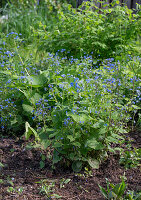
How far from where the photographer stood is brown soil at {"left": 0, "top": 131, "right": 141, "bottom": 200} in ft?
6.66

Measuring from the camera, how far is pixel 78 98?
249cm

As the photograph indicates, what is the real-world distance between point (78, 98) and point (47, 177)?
2.50 ft

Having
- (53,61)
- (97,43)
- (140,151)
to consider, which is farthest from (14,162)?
(97,43)

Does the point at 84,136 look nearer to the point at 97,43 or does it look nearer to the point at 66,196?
the point at 66,196

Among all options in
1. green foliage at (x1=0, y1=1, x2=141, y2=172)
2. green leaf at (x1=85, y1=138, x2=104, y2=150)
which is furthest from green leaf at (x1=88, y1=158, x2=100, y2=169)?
green leaf at (x1=85, y1=138, x2=104, y2=150)

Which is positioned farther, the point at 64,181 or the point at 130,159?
the point at 130,159

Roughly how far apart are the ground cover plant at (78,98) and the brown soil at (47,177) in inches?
2.7

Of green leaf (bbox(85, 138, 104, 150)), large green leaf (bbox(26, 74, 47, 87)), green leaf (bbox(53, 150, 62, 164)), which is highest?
large green leaf (bbox(26, 74, 47, 87))

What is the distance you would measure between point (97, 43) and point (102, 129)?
2137 mm

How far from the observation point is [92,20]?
4164 millimetres

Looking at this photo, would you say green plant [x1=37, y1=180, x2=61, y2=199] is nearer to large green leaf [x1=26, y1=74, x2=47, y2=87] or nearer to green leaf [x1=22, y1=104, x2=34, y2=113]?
green leaf [x1=22, y1=104, x2=34, y2=113]

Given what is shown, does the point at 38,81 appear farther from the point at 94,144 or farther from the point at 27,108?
the point at 94,144

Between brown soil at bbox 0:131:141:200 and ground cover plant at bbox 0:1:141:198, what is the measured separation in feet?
0.23

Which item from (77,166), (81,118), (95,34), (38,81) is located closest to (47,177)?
(77,166)
